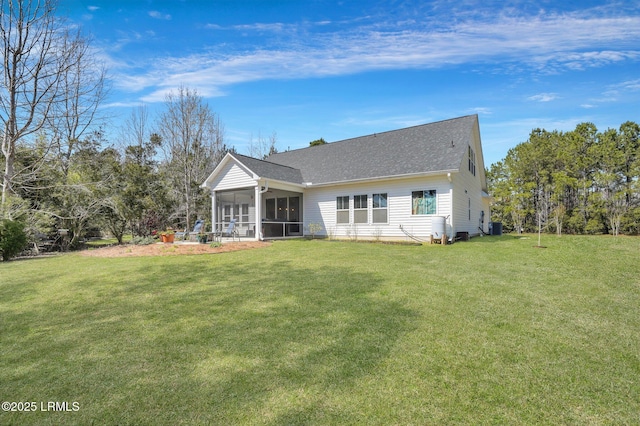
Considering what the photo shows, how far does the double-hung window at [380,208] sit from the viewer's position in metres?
14.7

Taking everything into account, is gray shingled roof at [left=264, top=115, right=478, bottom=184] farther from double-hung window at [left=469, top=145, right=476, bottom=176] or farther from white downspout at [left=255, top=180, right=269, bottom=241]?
double-hung window at [left=469, top=145, right=476, bottom=176]

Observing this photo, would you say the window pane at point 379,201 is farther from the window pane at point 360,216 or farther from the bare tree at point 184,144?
the bare tree at point 184,144

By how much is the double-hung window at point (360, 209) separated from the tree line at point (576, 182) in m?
16.1

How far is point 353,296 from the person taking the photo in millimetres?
4973

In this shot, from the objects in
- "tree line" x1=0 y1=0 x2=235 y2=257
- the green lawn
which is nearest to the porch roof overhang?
"tree line" x1=0 y1=0 x2=235 y2=257

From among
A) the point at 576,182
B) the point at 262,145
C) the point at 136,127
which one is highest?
the point at 262,145

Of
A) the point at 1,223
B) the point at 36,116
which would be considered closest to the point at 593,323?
the point at 1,223

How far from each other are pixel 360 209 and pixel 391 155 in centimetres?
333

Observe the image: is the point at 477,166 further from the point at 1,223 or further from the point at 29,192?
the point at 29,192

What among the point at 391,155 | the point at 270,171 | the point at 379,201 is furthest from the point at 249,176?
the point at 391,155

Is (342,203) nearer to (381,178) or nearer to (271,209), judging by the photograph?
(381,178)

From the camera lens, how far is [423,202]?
1365cm

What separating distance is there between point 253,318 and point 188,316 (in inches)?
37.9

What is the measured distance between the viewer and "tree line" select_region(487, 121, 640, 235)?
25.1 meters
